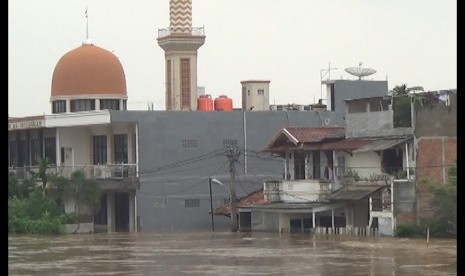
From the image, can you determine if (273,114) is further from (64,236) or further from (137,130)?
(64,236)

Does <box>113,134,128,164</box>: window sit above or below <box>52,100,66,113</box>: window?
below

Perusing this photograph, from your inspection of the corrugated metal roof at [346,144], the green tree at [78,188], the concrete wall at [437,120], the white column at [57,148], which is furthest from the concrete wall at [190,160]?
the concrete wall at [437,120]

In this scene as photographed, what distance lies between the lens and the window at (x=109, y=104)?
175 feet

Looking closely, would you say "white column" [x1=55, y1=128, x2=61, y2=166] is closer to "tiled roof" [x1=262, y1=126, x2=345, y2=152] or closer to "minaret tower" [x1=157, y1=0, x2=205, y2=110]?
"minaret tower" [x1=157, y1=0, x2=205, y2=110]

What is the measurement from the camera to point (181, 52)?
55.4 meters

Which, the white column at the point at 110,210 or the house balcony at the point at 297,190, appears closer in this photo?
the house balcony at the point at 297,190

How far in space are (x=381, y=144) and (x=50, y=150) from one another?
16.5 meters

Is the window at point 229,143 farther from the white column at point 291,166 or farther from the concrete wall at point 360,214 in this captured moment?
the concrete wall at point 360,214

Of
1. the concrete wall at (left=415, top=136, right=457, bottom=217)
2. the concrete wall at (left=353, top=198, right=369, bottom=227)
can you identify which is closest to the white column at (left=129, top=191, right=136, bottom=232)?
the concrete wall at (left=353, top=198, right=369, bottom=227)

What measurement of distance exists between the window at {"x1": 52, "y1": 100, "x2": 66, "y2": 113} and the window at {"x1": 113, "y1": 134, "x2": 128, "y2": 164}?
304cm

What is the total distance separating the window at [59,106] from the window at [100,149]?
1898mm

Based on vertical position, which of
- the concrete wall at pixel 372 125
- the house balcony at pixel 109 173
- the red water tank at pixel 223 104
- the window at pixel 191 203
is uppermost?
the red water tank at pixel 223 104

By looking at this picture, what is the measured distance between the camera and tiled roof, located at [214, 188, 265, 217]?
47000mm
